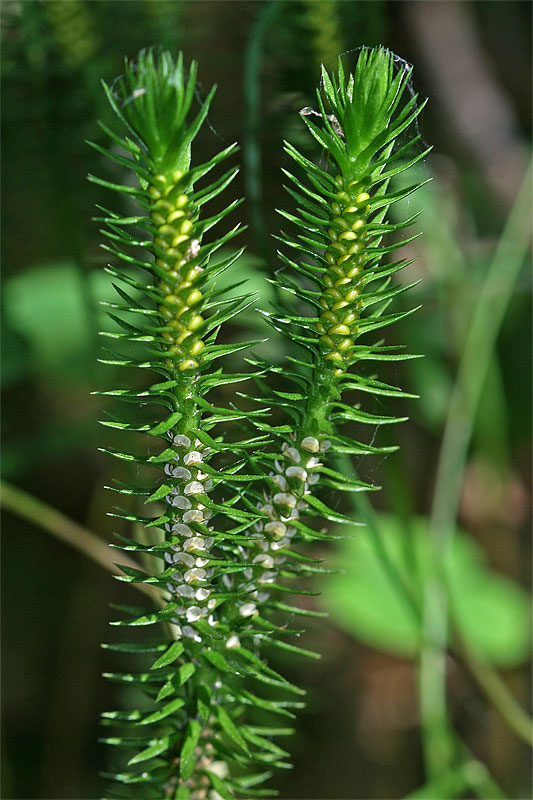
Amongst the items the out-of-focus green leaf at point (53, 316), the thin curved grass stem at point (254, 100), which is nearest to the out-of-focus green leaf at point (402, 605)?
the out-of-focus green leaf at point (53, 316)

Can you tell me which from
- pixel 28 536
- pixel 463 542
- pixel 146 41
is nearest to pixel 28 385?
pixel 28 536

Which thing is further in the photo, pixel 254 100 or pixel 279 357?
pixel 279 357

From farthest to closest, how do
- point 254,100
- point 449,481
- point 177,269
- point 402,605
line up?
1. point 402,605
2. point 449,481
3. point 254,100
4. point 177,269

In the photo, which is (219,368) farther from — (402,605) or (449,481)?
(402,605)

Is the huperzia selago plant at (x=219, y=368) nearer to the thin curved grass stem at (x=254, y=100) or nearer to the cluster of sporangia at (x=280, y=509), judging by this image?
the cluster of sporangia at (x=280, y=509)

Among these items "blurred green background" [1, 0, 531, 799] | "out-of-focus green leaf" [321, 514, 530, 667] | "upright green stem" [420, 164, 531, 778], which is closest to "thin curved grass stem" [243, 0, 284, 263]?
"blurred green background" [1, 0, 531, 799]

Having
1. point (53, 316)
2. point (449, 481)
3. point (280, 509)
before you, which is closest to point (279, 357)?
point (449, 481)
